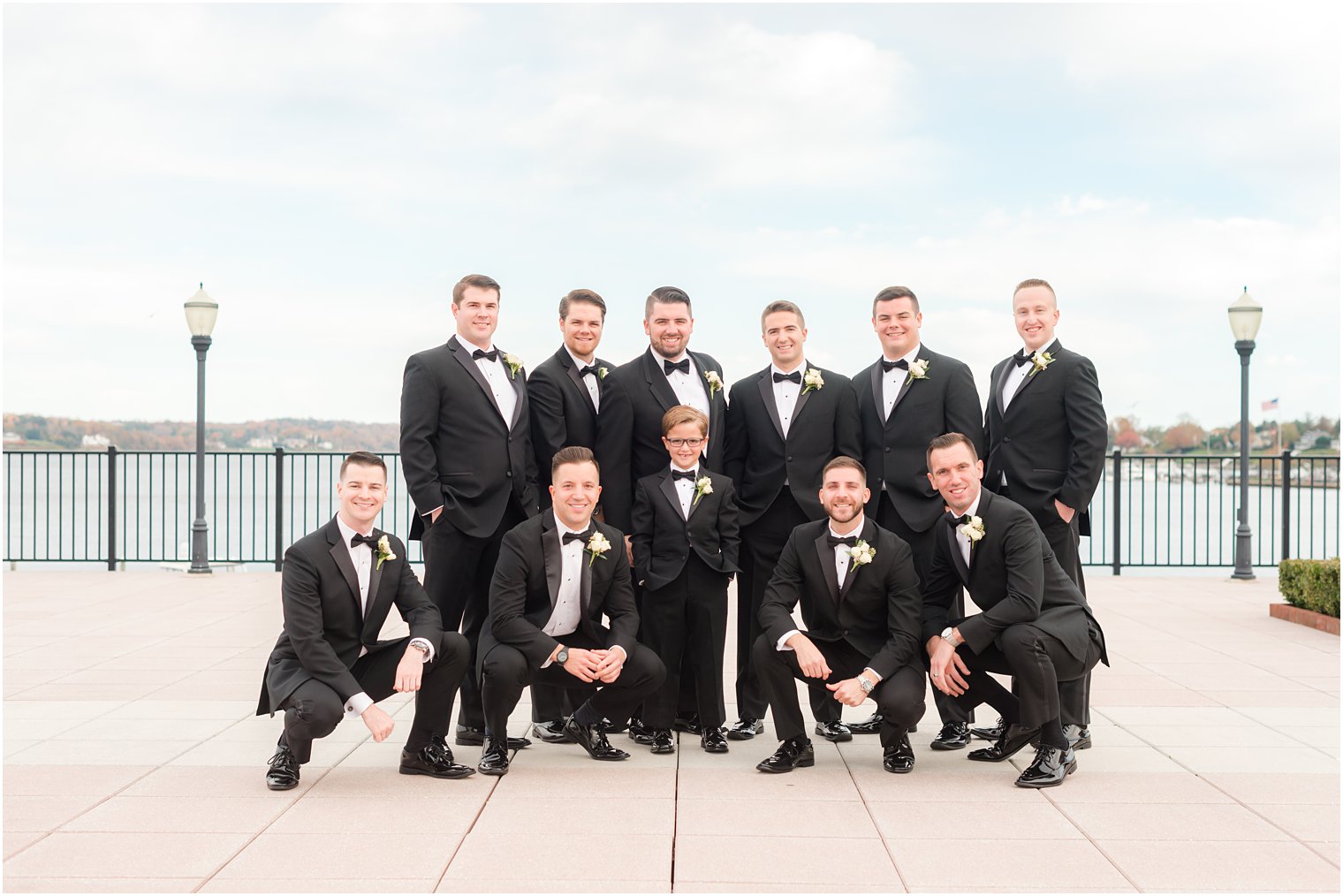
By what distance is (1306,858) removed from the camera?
11.1 ft

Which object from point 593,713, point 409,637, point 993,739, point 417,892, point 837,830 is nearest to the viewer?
point 417,892

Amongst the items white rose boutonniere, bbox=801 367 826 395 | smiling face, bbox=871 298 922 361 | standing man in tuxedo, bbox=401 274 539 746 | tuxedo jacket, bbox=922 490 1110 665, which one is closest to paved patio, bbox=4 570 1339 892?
tuxedo jacket, bbox=922 490 1110 665

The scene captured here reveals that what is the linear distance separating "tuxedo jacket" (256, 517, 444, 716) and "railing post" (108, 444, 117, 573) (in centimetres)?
911

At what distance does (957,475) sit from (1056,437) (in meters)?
0.78

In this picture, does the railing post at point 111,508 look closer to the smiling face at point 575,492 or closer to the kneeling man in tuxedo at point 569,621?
the kneeling man in tuxedo at point 569,621

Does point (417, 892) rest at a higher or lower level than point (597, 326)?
lower

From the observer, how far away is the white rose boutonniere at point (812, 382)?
4.98m

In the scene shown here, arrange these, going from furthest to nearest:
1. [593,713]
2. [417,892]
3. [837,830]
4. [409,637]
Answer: [593,713]
[409,637]
[837,830]
[417,892]

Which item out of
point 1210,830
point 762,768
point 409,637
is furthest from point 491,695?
point 1210,830

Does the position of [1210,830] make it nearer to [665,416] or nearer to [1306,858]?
[1306,858]

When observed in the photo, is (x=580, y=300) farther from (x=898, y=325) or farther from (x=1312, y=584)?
(x=1312, y=584)

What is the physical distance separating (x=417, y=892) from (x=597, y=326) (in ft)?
9.19

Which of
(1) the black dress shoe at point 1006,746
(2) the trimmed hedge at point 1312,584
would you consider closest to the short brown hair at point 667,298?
(1) the black dress shoe at point 1006,746

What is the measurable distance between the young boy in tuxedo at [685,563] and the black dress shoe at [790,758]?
41 centimetres
